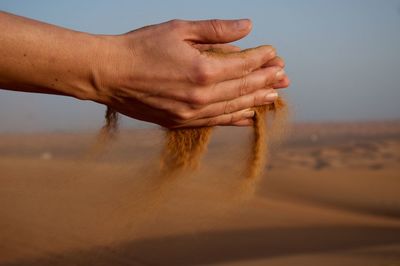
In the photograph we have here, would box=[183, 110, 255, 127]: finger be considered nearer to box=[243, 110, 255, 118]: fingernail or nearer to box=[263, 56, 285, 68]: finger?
box=[243, 110, 255, 118]: fingernail

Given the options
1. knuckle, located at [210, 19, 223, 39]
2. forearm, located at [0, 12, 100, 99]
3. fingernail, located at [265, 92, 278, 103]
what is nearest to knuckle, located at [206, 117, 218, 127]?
fingernail, located at [265, 92, 278, 103]

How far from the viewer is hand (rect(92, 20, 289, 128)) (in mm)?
1950

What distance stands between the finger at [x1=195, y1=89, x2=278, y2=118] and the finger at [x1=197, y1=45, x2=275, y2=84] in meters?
0.12

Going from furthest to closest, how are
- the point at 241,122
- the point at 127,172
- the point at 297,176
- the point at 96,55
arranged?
the point at 297,176 → the point at 127,172 → the point at 241,122 → the point at 96,55

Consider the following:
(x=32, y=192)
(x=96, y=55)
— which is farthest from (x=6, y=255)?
(x=96, y=55)

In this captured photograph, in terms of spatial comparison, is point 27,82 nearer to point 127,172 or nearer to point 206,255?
point 127,172

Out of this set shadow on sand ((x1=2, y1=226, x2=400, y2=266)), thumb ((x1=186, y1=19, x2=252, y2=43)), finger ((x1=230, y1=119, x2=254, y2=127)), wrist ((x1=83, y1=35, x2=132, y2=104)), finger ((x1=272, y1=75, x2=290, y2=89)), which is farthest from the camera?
shadow on sand ((x1=2, y1=226, x2=400, y2=266))

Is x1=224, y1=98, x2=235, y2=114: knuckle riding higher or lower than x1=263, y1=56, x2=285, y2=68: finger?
lower

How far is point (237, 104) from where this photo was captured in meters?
2.19

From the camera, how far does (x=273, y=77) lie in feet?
7.32

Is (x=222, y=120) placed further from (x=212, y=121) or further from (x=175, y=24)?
(x=175, y=24)

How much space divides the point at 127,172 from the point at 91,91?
1360mm

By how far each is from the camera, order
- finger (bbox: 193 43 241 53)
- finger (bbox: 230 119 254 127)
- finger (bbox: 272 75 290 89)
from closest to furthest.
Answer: finger (bbox: 193 43 241 53), finger (bbox: 272 75 290 89), finger (bbox: 230 119 254 127)

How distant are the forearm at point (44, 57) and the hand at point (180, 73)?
59mm
